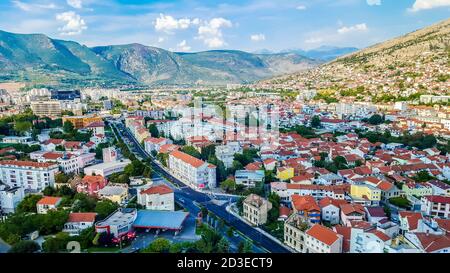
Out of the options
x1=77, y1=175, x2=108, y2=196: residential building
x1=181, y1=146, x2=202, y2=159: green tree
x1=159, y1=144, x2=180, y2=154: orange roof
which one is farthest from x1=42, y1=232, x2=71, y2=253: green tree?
x1=159, y1=144, x2=180, y2=154: orange roof

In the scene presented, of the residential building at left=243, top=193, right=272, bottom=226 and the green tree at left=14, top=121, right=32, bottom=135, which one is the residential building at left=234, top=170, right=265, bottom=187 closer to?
the residential building at left=243, top=193, right=272, bottom=226

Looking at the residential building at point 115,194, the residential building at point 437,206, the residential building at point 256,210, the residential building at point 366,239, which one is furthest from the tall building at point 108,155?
the residential building at point 437,206

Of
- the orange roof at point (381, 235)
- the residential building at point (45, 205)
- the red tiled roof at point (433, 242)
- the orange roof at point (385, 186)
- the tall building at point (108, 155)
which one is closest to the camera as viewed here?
the red tiled roof at point (433, 242)

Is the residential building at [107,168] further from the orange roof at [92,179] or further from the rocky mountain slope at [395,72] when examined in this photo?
the rocky mountain slope at [395,72]

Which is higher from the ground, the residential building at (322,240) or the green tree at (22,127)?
the green tree at (22,127)

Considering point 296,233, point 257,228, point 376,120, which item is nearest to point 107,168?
point 257,228
